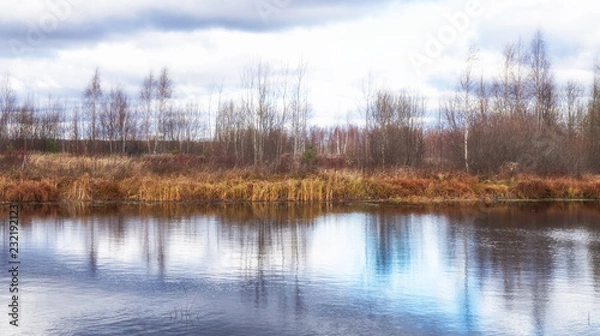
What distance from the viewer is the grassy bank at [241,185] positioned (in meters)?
29.8

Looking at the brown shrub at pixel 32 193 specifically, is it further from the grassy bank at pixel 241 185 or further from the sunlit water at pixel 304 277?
the sunlit water at pixel 304 277

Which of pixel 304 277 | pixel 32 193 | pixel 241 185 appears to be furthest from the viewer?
pixel 241 185

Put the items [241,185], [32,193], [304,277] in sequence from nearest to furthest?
[304,277], [32,193], [241,185]

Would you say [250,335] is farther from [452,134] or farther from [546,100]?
[546,100]

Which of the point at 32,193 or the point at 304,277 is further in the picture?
the point at 32,193

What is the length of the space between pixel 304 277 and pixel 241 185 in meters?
18.5

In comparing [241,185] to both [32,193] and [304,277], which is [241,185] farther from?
[304,277]

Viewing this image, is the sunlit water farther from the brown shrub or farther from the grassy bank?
the grassy bank

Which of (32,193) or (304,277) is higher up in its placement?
(32,193)

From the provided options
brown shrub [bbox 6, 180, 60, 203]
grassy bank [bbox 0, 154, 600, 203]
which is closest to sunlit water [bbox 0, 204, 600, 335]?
brown shrub [bbox 6, 180, 60, 203]

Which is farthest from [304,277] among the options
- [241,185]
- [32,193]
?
[32,193]

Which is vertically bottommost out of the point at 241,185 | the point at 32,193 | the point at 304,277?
the point at 304,277

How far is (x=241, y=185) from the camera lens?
30.5 m

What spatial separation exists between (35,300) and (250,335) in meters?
4.14
